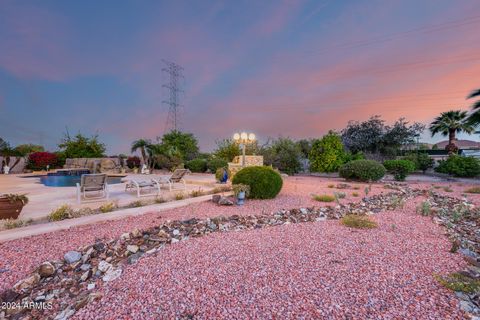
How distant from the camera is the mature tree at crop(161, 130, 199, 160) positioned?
20.0 metres

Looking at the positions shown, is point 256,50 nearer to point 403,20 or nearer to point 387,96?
point 403,20

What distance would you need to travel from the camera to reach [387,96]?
1298 cm

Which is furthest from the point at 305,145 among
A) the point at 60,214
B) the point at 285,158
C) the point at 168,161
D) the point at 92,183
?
the point at 60,214

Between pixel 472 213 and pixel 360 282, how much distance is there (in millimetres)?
5318

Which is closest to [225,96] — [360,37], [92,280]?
[360,37]

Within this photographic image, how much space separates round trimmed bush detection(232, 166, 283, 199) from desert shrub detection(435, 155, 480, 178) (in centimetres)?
1296

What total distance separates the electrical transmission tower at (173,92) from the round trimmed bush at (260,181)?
1777 cm

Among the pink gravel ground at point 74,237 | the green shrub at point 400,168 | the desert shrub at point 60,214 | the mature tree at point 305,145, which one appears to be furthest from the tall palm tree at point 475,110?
the desert shrub at point 60,214

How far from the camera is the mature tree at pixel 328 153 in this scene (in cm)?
1362

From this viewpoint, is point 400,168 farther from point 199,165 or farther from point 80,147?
point 80,147

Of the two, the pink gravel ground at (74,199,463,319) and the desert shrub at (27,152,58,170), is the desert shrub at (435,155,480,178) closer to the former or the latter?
the pink gravel ground at (74,199,463,319)

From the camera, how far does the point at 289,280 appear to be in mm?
2285

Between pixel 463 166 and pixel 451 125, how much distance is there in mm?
8033

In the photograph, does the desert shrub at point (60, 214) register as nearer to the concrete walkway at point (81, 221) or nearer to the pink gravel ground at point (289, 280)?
the concrete walkway at point (81, 221)
